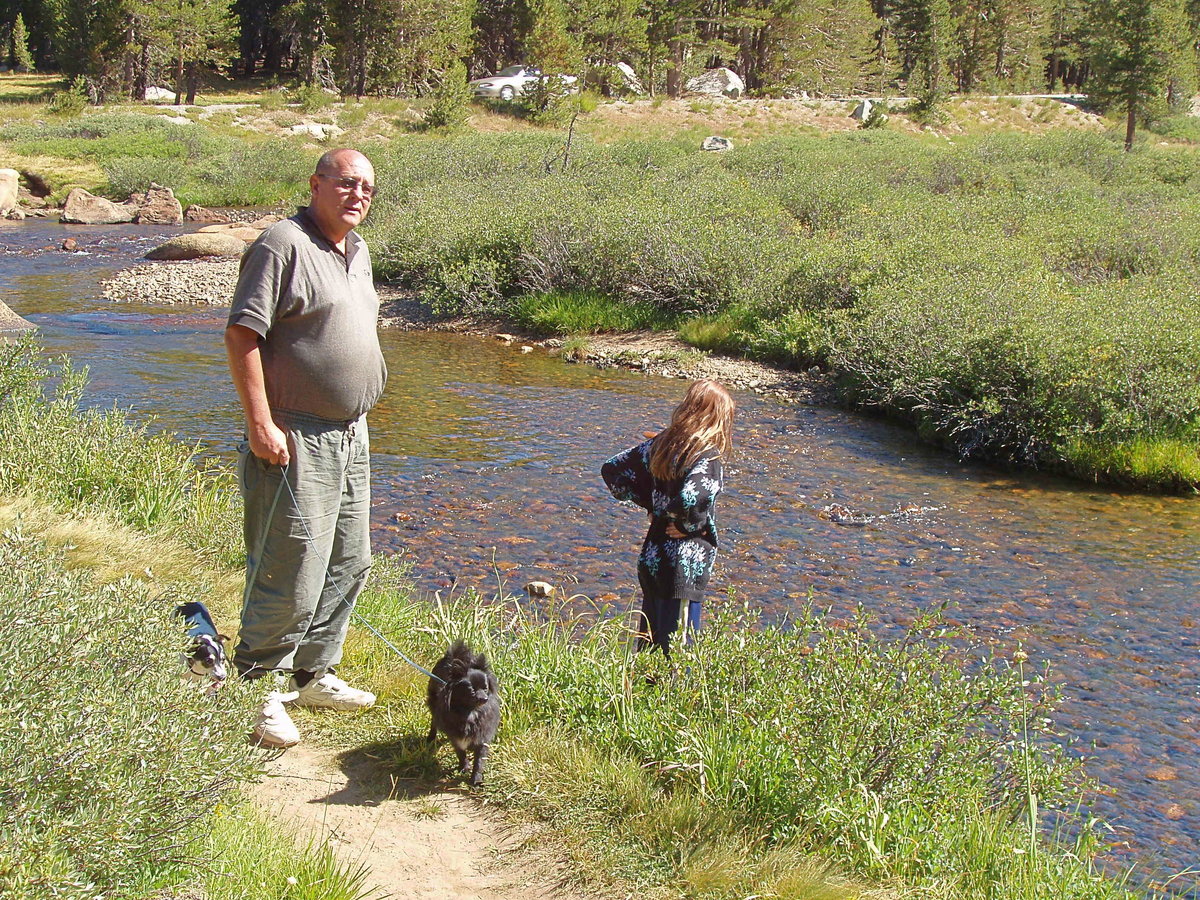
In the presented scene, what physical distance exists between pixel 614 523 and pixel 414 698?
188 inches

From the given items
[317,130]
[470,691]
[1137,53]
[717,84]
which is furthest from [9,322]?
[717,84]

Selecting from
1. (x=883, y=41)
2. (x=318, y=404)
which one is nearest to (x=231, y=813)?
(x=318, y=404)

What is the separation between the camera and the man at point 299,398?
3951 millimetres

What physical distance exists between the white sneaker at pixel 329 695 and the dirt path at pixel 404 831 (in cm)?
31

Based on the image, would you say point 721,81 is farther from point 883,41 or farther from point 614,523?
point 614,523

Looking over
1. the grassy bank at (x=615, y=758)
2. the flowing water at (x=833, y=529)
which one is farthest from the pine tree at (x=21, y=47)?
the grassy bank at (x=615, y=758)

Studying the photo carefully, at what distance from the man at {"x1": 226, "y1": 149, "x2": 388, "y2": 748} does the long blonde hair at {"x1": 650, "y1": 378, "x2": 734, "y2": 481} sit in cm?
131

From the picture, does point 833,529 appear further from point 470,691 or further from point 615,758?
point 470,691

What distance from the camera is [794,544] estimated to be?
30.3 ft

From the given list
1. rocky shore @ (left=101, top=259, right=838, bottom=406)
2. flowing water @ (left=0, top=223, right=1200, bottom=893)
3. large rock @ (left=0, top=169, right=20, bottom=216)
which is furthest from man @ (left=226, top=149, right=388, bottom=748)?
large rock @ (left=0, top=169, right=20, bottom=216)

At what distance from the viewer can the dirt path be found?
352 cm

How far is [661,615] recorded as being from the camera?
5016mm

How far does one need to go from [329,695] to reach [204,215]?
3178 cm

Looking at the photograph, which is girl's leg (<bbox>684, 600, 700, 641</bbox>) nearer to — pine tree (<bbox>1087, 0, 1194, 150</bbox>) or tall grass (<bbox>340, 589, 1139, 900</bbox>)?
tall grass (<bbox>340, 589, 1139, 900</bbox>)
